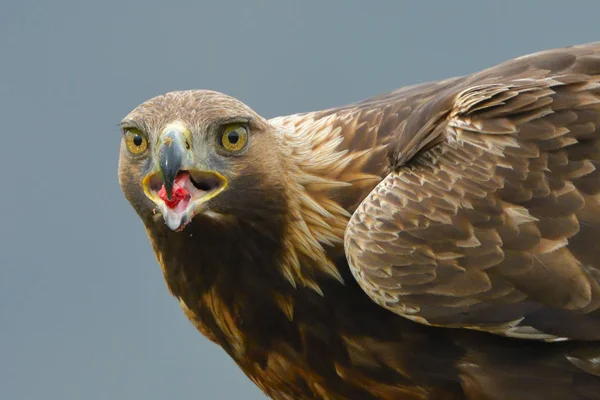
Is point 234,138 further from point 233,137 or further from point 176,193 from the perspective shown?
point 176,193

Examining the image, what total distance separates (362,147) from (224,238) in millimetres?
892

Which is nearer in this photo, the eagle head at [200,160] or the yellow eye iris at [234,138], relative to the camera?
the eagle head at [200,160]

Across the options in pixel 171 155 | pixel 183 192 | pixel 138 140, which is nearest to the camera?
pixel 171 155

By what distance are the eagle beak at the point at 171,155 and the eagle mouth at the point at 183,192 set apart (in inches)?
2.5

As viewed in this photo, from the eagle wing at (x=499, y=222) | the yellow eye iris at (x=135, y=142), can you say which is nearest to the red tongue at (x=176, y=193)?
the yellow eye iris at (x=135, y=142)

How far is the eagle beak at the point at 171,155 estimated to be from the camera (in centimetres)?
579

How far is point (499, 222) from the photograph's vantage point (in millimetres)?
6227

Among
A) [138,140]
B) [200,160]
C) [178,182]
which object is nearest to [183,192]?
[178,182]

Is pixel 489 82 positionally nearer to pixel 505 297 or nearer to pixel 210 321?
pixel 505 297

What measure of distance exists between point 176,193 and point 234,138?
0.52 m

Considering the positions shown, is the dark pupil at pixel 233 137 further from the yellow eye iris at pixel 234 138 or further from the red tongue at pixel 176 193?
the red tongue at pixel 176 193

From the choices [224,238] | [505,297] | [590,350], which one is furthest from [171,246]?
[590,350]

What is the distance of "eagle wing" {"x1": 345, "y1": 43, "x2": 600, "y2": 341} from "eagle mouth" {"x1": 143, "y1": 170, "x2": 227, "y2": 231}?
723 mm

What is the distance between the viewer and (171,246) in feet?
21.2
